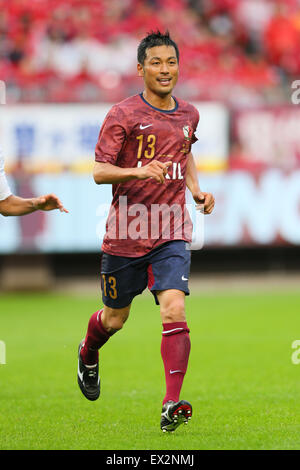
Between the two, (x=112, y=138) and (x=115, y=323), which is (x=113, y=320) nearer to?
(x=115, y=323)

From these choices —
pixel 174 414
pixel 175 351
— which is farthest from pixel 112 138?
pixel 174 414

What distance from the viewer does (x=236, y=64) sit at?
18703 millimetres

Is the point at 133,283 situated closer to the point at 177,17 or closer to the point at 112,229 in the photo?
the point at 112,229

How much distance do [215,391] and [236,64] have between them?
1287 cm

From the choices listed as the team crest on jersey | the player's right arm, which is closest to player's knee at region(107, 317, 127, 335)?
the player's right arm

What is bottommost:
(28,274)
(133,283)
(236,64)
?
(28,274)

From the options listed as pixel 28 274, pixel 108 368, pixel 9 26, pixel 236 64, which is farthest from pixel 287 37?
pixel 108 368

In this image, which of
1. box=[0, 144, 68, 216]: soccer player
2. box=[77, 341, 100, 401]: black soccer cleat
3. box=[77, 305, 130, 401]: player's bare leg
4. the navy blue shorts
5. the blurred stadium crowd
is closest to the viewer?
the navy blue shorts

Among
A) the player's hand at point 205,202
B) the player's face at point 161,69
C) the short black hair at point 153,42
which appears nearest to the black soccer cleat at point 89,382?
the player's hand at point 205,202

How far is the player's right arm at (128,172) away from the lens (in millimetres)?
5125

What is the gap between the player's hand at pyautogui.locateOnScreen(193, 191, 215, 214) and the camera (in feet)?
18.8

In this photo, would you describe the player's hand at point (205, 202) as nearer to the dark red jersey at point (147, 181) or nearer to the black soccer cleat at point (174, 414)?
the dark red jersey at point (147, 181)

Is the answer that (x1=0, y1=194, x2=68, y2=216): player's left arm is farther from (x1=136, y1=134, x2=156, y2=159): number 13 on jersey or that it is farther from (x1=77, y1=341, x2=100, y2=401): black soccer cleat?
(x1=77, y1=341, x2=100, y2=401): black soccer cleat

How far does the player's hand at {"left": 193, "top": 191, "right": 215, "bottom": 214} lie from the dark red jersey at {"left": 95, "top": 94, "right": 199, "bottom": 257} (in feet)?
0.38
